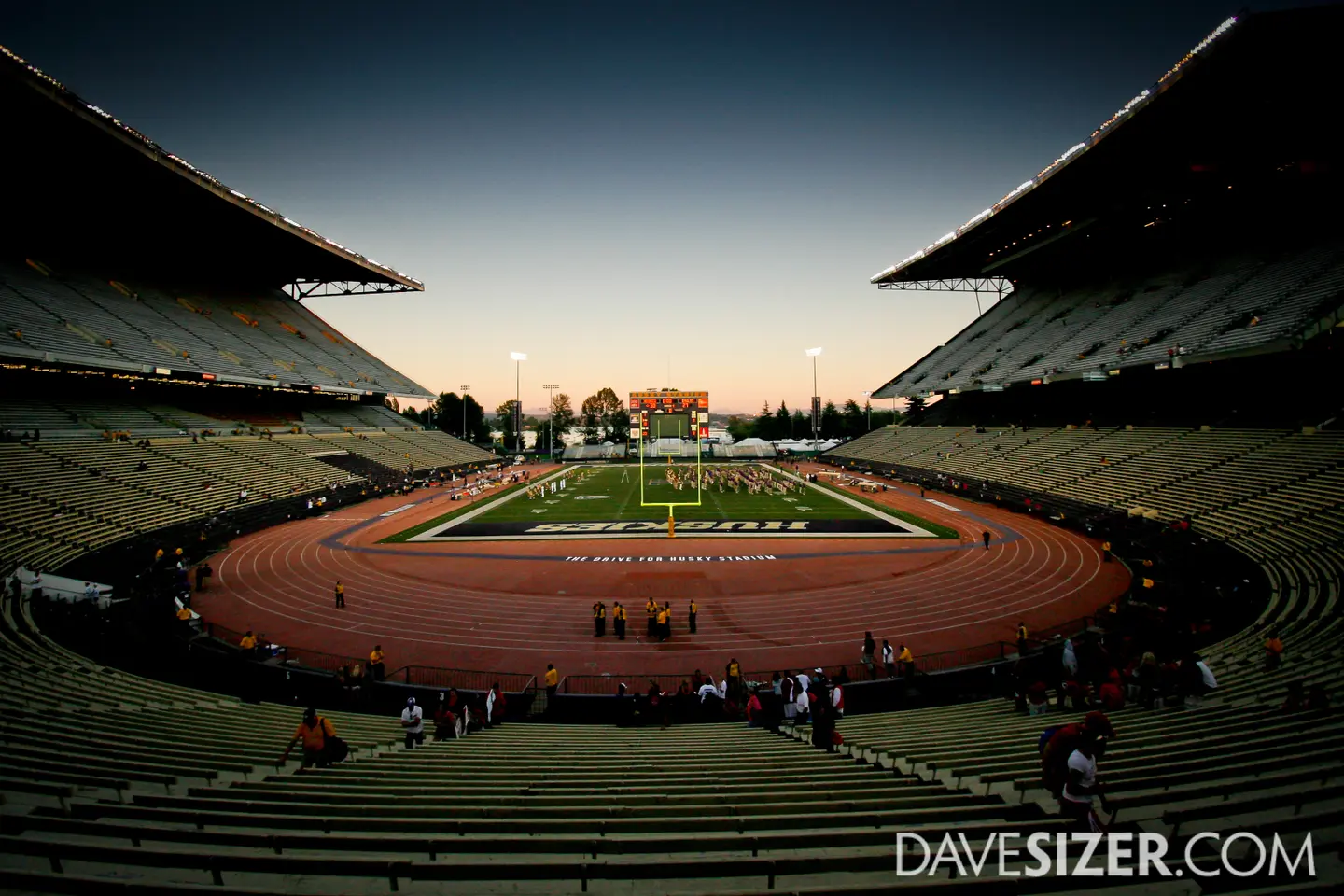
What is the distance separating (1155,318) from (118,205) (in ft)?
248

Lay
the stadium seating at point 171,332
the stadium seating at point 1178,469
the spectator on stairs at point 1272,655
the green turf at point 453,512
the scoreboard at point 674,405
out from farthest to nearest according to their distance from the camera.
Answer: the scoreboard at point 674,405 → the stadium seating at point 171,332 → the green turf at point 453,512 → the stadium seating at point 1178,469 → the spectator on stairs at point 1272,655

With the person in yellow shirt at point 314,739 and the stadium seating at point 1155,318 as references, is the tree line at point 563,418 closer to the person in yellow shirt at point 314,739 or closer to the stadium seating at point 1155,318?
the stadium seating at point 1155,318

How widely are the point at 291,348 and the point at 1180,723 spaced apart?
62449 millimetres

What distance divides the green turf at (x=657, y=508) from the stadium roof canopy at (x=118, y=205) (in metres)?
30.4

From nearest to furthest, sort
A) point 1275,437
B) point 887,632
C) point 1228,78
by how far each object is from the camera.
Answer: point 887,632, point 1275,437, point 1228,78

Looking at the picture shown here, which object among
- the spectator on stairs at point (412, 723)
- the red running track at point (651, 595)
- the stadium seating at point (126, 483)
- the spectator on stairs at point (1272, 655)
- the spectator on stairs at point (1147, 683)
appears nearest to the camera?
the spectator on stairs at point (1147, 683)

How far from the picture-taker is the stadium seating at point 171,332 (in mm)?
31125

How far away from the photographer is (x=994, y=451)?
44.4 m

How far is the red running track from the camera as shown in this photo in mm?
15078

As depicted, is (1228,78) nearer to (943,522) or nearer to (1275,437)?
(1275,437)

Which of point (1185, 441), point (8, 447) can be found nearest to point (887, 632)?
point (1185, 441)

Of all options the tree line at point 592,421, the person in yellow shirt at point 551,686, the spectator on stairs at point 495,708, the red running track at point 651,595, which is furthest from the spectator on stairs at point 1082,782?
the tree line at point 592,421

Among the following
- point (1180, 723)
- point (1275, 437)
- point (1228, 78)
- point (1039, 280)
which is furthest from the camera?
point (1039, 280)

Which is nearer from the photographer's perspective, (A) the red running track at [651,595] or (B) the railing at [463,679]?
(B) the railing at [463,679]
